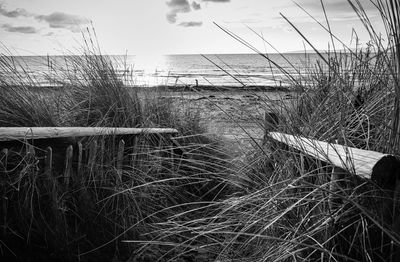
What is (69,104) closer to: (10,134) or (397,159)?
(10,134)

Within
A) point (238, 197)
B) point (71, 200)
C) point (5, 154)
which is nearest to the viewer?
point (238, 197)

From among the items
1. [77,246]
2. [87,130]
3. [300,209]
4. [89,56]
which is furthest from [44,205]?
[89,56]

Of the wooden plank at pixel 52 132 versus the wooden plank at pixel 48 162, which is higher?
the wooden plank at pixel 52 132

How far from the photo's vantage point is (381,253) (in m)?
1.52

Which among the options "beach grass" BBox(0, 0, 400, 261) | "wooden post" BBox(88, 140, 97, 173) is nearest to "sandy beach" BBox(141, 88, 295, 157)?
"beach grass" BBox(0, 0, 400, 261)

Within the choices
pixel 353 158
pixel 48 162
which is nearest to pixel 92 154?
pixel 48 162

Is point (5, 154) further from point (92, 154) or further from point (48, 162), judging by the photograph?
point (92, 154)

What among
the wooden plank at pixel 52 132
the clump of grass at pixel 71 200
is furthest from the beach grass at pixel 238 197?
the wooden plank at pixel 52 132

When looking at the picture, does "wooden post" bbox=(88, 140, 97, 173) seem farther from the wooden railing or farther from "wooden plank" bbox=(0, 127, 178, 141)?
"wooden plank" bbox=(0, 127, 178, 141)

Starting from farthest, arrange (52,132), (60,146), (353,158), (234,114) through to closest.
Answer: (234,114) → (60,146) → (52,132) → (353,158)

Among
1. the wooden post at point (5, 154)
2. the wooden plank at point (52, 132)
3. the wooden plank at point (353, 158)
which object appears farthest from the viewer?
the wooden plank at point (52, 132)

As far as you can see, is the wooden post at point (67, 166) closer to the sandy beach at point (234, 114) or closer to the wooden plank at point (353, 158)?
the sandy beach at point (234, 114)

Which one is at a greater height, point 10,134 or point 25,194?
point 10,134

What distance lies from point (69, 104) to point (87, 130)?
1.13 metres
